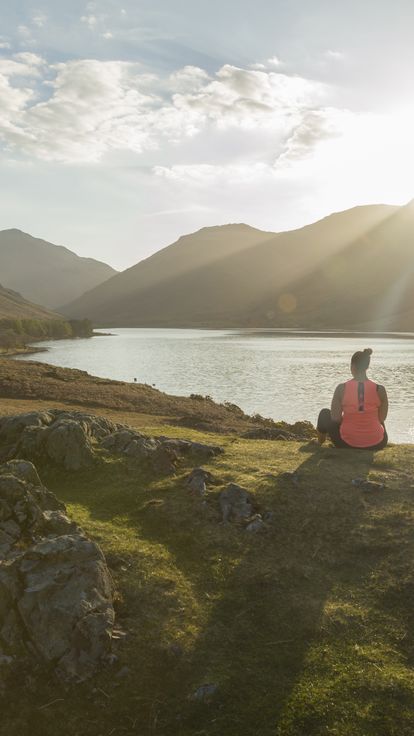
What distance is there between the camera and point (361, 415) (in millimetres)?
13656

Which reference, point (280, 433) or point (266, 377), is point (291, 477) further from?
point (266, 377)

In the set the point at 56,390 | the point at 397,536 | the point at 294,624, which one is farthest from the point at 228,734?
the point at 56,390

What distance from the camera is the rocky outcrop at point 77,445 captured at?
1286 centimetres

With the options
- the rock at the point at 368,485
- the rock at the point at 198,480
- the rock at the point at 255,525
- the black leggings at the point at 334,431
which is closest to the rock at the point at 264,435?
the black leggings at the point at 334,431

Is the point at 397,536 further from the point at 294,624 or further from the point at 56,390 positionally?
the point at 56,390

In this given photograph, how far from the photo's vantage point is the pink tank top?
13055 mm

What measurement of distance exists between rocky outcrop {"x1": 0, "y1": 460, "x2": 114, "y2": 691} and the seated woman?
754 centimetres

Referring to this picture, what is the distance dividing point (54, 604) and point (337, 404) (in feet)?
28.2

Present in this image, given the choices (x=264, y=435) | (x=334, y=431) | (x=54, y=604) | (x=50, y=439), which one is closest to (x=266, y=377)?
(x=264, y=435)

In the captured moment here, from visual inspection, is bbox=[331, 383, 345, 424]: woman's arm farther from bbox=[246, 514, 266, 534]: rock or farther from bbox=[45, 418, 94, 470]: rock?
bbox=[45, 418, 94, 470]: rock

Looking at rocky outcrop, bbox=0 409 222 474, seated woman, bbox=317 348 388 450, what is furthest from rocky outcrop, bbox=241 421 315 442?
rocky outcrop, bbox=0 409 222 474

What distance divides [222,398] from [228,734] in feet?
146

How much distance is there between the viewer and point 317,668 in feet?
21.6

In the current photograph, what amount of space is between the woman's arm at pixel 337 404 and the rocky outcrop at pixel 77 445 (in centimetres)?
308
